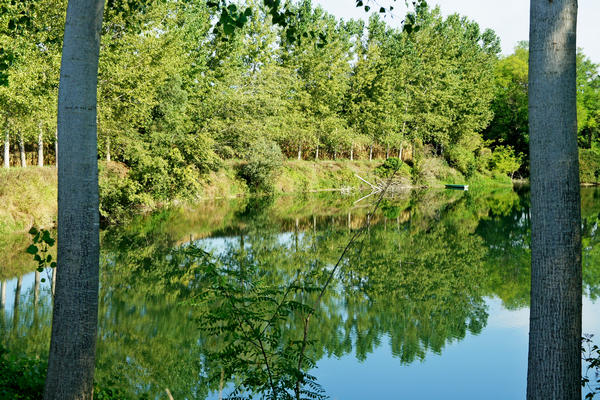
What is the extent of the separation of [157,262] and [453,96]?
3961 centimetres

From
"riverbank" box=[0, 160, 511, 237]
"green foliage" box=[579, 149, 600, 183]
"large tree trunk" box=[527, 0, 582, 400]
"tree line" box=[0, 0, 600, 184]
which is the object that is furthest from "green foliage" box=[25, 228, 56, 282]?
"green foliage" box=[579, 149, 600, 183]

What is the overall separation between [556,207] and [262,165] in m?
29.4

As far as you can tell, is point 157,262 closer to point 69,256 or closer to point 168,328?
point 168,328

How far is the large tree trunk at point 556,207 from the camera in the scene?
121 inches

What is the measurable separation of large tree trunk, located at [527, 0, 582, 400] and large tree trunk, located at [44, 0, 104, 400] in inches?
107

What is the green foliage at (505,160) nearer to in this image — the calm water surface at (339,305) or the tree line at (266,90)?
the tree line at (266,90)

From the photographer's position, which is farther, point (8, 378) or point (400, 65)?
point (400, 65)

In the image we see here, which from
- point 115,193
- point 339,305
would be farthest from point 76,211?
point 115,193

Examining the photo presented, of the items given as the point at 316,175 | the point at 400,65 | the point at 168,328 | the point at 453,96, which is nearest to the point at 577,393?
the point at 168,328

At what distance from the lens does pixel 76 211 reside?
352cm

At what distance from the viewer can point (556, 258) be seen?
3.09m

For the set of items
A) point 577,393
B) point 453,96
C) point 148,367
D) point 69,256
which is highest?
point 453,96

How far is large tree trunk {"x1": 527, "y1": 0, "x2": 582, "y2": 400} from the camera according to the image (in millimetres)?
3080

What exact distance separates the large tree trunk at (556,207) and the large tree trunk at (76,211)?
2.72m
